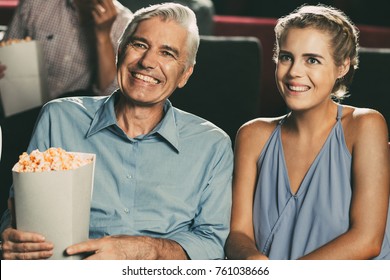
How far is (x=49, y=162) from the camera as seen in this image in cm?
134

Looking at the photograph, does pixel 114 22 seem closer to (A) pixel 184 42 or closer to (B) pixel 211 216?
(A) pixel 184 42

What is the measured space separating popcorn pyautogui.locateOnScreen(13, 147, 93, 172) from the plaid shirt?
1.15 m

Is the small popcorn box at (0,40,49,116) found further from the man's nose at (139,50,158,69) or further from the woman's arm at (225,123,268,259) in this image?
the woman's arm at (225,123,268,259)

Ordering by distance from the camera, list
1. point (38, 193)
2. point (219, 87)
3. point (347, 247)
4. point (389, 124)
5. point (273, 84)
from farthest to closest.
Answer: point (273, 84)
point (219, 87)
point (389, 124)
point (347, 247)
point (38, 193)

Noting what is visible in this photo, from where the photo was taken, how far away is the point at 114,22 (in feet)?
7.95

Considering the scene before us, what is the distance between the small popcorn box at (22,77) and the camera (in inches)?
84.7

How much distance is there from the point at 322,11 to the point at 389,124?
0.53 m

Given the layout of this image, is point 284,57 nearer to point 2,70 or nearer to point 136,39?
point 136,39

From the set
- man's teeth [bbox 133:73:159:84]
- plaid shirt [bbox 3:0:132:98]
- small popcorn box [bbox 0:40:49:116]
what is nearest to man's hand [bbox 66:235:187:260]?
man's teeth [bbox 133:73:159:84]

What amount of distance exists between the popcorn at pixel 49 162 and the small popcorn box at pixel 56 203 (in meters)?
0.01
